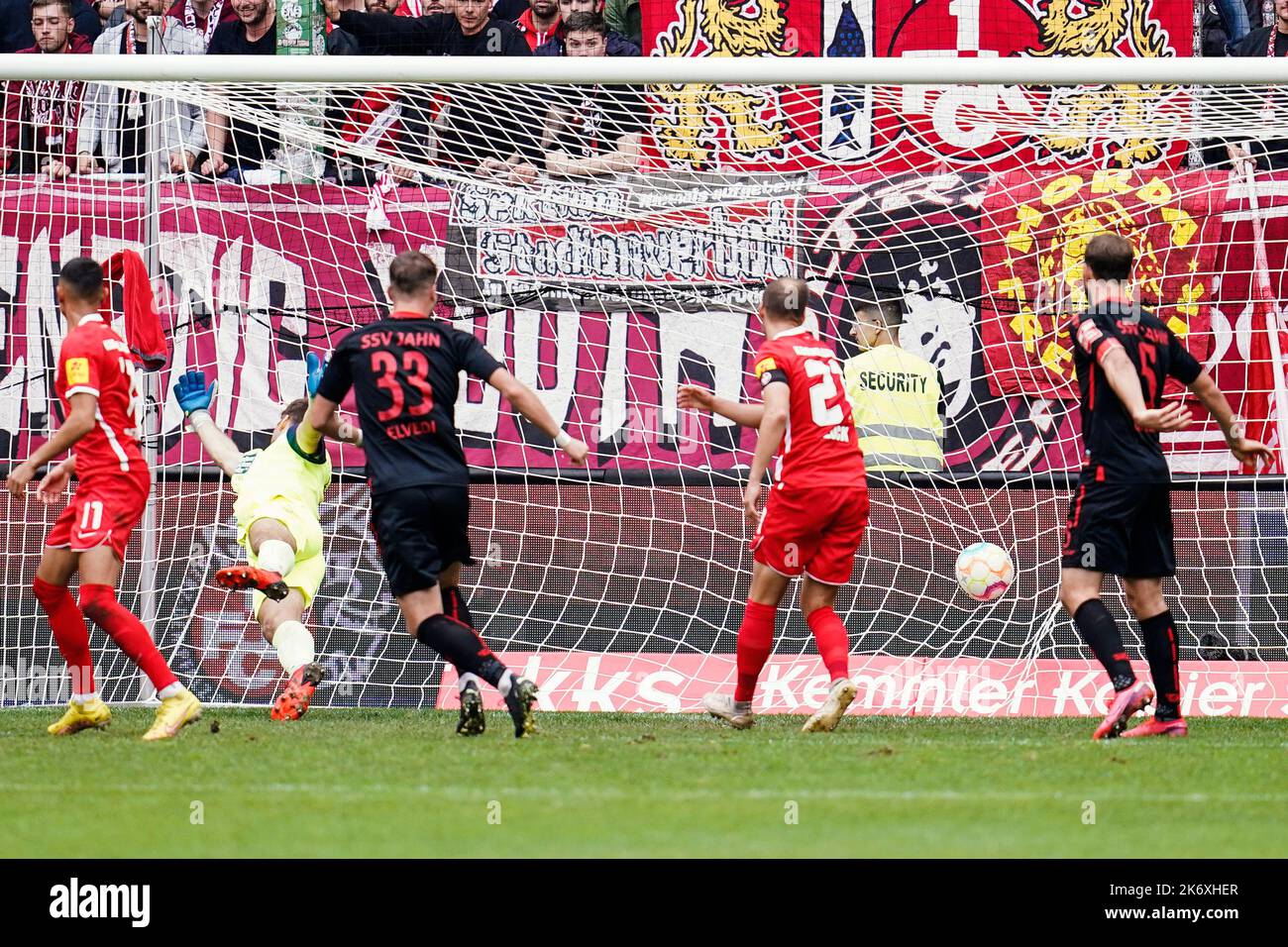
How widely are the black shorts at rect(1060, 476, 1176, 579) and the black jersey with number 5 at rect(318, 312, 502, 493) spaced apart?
2618 mm

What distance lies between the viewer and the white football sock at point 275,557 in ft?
26.2

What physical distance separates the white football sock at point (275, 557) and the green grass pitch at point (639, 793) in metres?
0.83

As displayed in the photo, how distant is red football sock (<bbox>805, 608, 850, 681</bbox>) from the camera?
734 cm

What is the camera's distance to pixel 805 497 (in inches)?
291

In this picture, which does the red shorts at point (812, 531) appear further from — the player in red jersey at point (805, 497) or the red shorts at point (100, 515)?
the red shorts at point (100, 515)

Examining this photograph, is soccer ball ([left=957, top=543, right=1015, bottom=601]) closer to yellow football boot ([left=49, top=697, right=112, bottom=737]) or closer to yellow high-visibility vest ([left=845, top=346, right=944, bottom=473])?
yellow high-visibility vest ([left=845, top=346, right=944, bottom=473])

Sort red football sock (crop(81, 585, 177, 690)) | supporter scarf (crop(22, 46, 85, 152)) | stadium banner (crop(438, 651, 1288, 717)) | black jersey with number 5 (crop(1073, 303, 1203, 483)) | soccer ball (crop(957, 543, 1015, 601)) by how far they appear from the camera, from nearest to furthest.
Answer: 1. red football sock (crop(81, 585, 177, 690))
2. black jersey with number 5 (crop(1073, 303, 1203, 483))
3. soccer ball (crop(957, 543, 1015, 601))
4. stadium banner (crop(438, 651, 1288, 717))
5. supporter scarf (crop(22, 46, 85, 152))

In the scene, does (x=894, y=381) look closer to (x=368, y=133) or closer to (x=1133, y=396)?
(x=1133, y=396)

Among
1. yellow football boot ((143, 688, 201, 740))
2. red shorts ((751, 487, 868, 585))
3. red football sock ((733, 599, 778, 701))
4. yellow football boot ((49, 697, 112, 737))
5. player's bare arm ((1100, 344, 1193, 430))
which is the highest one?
player's bare arm ((1100, 344, 1193, 430))

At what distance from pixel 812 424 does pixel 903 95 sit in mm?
3398

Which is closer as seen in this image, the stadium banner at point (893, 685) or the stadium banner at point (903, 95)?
the stadium banner at point (893, 685)

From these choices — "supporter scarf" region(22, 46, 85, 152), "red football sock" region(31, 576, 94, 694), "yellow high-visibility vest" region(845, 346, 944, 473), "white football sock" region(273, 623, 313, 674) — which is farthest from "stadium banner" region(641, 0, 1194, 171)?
"red football sock" region(31, 576, 94, 694)

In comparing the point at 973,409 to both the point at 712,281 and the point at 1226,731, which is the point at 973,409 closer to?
the point at 712,281

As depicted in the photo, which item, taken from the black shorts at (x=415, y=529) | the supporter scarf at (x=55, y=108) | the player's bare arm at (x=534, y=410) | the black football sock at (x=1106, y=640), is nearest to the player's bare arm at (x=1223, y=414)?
the black football sock at (x=1106, y=640)
